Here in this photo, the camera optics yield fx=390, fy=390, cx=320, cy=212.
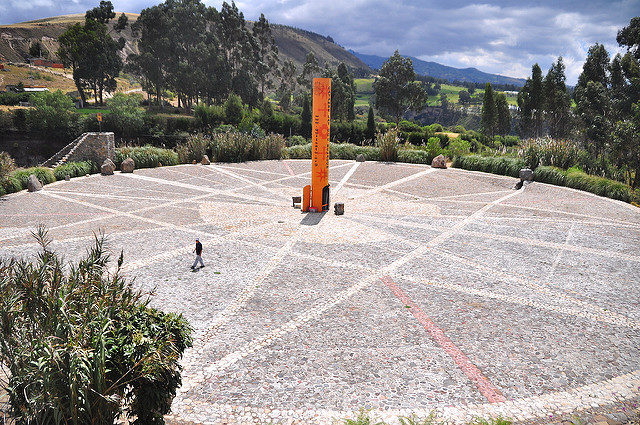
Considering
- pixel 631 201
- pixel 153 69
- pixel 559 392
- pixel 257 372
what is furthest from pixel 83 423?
pixel 153 69

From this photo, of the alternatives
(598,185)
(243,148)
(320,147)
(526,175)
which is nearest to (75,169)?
(243,148)

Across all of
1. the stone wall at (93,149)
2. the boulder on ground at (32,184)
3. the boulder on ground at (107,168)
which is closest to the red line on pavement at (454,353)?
the boulder on ground at (32,184)

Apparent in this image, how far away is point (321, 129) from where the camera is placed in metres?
12.6

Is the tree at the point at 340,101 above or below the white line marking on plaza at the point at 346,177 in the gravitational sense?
above

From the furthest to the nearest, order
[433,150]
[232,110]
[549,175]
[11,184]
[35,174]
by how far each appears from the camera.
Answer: [232,110]
[433,150]
[549,175]
[35,174]
[11,184]

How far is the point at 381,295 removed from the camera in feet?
24.4

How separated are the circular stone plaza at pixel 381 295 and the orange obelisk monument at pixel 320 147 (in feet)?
2.39

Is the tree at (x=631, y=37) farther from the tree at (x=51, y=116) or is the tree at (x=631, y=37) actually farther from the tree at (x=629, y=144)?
the tree at (x=51, y=116)

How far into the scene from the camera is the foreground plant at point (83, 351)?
320 cm

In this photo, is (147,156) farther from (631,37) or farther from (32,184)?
(631,37)

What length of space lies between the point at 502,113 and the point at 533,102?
12450 millimetres

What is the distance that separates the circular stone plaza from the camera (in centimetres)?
488

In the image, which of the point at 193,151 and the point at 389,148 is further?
the point at 389,148

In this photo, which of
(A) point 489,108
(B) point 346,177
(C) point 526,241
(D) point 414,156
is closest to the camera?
(C) point 526,241
